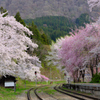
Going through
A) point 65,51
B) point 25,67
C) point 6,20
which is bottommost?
point 25,67

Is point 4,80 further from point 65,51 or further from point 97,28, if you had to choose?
point 97,28

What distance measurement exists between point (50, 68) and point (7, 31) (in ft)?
193

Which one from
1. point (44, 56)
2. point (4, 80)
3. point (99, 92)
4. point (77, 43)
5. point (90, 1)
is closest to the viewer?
point (99, 92)

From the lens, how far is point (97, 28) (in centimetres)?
2191

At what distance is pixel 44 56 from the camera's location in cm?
7881

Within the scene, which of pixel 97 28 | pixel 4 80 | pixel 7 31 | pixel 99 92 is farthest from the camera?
pixel 4 80

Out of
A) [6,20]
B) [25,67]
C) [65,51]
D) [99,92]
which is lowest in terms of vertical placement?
[99,92]

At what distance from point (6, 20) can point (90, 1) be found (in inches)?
446

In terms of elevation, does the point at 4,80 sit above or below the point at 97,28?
below

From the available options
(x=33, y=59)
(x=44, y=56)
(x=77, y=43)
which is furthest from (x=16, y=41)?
(x=44, y=56)

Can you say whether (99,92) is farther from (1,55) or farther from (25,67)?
(25,67)

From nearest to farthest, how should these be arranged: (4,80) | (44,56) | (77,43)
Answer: (77,43) < (4,80) < (44,56)

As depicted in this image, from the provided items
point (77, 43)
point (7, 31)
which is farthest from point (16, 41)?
point (77, 43)

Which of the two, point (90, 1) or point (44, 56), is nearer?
point (90, 1)
